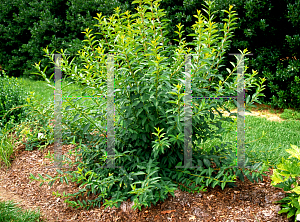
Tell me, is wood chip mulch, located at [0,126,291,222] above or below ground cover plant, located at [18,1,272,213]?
below

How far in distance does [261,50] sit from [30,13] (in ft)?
24.7

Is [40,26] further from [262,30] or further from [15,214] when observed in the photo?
[15,214]

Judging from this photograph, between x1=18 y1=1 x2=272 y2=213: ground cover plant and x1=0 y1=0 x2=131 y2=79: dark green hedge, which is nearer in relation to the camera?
x1=18 y1=1 x2=272 y2=213: ground cover plant

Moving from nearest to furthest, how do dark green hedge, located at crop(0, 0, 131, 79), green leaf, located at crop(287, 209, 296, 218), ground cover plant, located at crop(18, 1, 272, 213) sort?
green leaf, located at crop(287, 209, 296, 218)
ground cover plant, located at crop(18, 1, 272, 213)
dark green hedge, located at crop(0, 0, 131, 79)

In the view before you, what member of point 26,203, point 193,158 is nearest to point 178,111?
point 193,158

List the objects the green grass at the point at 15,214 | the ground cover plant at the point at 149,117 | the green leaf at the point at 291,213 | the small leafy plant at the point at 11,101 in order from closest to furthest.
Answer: the green leaf at the point at 291,213 → the ground cover plant at the point at 149,117 → the green grass at the point at 15,214 → the small leafy plant at the point at 11,101

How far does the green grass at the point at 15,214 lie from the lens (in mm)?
2574

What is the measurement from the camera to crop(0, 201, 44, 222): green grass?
2.57 m

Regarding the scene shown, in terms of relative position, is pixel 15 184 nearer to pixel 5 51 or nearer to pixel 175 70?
pixel 175 70

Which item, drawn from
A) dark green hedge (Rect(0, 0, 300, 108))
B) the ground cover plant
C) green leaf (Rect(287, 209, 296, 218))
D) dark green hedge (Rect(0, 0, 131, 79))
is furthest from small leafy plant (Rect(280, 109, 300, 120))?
dark green hedge (Rect(0, 0, 131, 79))

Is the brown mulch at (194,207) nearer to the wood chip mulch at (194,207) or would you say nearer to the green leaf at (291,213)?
the wood chip mulch at (194,207)

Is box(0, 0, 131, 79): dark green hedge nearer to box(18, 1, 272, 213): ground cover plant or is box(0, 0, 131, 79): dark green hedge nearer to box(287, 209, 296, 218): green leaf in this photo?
box(18, 1, 272, 213): ground cover plant

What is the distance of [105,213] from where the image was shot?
102 inches

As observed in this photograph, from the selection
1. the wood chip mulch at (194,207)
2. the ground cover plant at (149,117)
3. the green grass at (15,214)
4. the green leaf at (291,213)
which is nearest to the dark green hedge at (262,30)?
the ground cover plant at (149,117)
